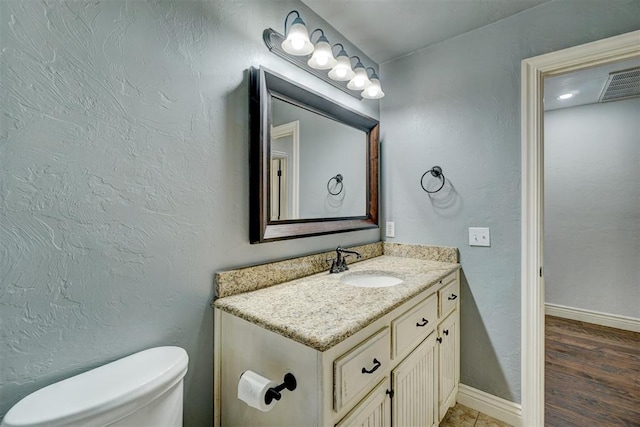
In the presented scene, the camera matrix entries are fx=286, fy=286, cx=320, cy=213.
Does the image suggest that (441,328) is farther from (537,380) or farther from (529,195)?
(529,195)

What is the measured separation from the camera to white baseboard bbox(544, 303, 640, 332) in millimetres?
2760

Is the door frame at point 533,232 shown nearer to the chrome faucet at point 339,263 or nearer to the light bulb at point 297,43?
the chrome faucet at point 339,263

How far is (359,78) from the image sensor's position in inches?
68.8

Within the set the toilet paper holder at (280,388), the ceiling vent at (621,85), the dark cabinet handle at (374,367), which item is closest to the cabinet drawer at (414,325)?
the dark cabinet handle at (374,367)

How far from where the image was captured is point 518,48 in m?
1.63

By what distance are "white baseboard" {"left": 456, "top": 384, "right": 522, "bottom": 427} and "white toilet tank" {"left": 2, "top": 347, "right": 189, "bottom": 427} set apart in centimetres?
169

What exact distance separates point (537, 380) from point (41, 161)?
2340 mm

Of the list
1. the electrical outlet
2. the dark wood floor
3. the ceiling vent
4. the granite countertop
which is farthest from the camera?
the ceiling vent

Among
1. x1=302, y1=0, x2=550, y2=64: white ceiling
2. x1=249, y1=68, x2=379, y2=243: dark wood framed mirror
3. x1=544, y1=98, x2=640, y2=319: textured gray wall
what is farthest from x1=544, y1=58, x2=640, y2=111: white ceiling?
x1=249, y1=68, x2=379, y2=243: dark wood framed mirror

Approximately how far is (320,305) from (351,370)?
25cm

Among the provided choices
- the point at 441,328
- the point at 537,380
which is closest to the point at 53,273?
the point at 441,328

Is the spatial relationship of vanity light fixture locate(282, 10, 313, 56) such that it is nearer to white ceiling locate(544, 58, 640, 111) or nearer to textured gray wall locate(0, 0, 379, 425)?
textured gray wall locate(0, 0, 379, 425)

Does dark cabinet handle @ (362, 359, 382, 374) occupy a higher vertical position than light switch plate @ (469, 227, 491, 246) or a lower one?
lower

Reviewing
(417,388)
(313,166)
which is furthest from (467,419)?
(313,166)
